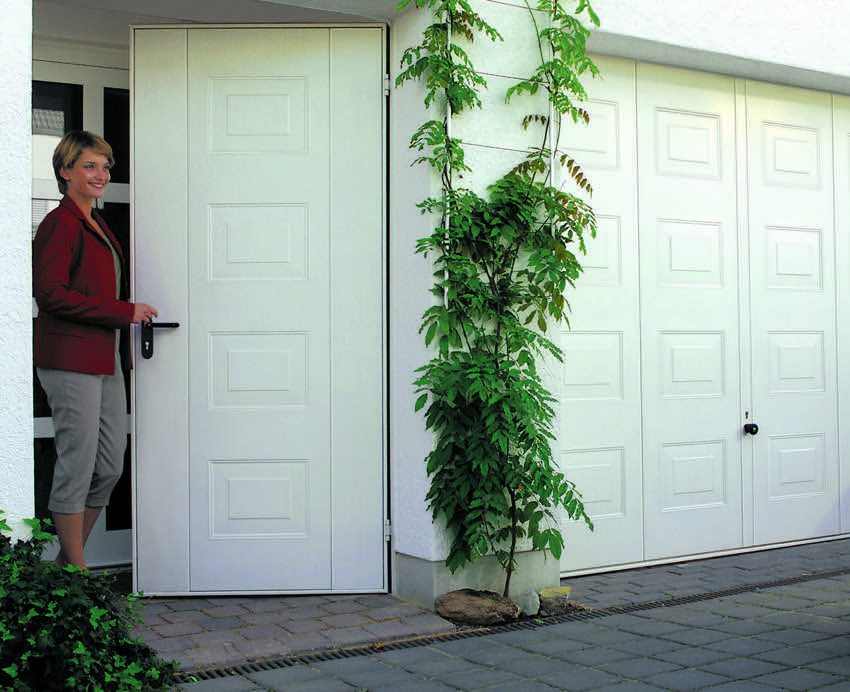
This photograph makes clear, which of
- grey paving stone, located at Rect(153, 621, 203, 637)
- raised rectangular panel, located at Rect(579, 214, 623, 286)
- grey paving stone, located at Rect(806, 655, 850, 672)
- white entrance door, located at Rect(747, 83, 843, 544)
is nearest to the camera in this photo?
grey paving stone, located at Rect(806, 655, 850, 672)

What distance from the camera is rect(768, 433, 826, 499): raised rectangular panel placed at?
5660 mm

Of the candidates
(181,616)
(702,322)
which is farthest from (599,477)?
(181,616)

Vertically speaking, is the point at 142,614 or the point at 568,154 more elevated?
the point at 568,154

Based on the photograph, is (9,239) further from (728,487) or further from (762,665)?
(728,487)

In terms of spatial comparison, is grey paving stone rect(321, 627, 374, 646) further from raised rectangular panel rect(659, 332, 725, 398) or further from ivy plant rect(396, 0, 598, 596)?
raised rectangular panel rect(659, 332, 725, 398)

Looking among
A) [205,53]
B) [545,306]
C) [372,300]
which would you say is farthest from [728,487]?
[205,53]

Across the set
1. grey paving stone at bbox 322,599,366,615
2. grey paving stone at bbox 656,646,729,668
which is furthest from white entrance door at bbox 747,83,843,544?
grey paving stone at bbox 322,599,366,615

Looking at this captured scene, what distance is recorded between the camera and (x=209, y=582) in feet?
14.4

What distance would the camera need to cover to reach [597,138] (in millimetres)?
5090

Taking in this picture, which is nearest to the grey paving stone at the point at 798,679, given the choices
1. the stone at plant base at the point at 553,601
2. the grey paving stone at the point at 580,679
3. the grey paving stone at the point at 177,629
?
the grey paving stone at the point at 580,679

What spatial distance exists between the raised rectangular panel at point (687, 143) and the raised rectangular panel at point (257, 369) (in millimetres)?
2336

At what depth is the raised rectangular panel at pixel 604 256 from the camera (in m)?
5.04

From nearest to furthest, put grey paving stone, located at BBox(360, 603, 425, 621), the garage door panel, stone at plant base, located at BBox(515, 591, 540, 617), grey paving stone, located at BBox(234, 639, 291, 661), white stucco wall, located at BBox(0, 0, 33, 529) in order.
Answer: white stucco wall, located at BBox(0, 0, 33, 529)
grey paving stone, located at BBox(234, 639, 291, 661)
grey paving stone, located at BBox(360, 603, 425, 621)
stone at plant base, located at BBox(515, 591, 540, 617)
the garage door panel

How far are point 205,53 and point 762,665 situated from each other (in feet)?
11.5
